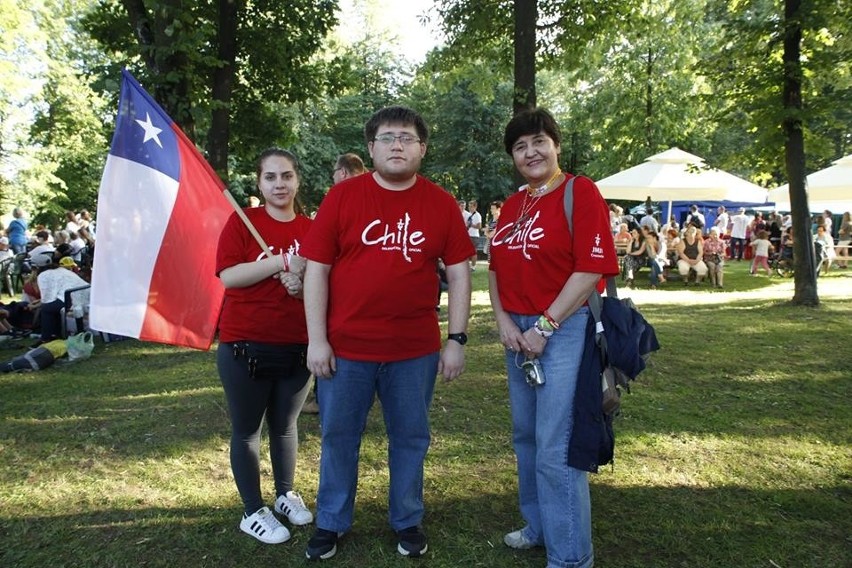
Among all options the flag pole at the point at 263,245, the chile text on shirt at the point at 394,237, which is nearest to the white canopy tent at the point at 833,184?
the chile text on shirt at the point at 394,237

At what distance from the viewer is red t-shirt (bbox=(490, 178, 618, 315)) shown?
2566 millimetres

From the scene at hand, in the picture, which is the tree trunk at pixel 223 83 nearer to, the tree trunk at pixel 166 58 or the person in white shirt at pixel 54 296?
the tree trunk at pixel 166 58

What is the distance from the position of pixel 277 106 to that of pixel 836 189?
1271 centimetres

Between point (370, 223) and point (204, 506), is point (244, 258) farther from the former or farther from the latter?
point (204, 506)

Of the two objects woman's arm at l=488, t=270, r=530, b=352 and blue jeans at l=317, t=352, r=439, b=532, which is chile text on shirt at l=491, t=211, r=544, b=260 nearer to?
woman's arm at l=488, t=270, r=530, b=352

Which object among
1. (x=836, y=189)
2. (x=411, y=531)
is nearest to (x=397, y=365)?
(x=411, y=531)

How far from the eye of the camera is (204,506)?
364 cm

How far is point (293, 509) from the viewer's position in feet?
11.1

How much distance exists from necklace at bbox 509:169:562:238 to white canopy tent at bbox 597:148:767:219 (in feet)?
40.7

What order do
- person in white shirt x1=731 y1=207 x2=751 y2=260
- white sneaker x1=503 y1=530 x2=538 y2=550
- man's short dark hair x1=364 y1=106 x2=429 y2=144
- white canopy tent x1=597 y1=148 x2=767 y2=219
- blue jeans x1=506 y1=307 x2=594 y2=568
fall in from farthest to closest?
person in white shirt x1=731 y1=207 x2=751 y2=260 < white canopy tent x1=597 y1=148 x2=767 y2=219 < white sneaker x1=503 y1=530 x2=538 y2=550 < man's short dark hair x1=364 y1=106 x2=429 y2=144 < blue jeans x1=506 y1=307 x2=594 y2=568

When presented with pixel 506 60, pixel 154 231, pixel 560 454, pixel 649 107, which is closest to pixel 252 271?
pixel 154 231

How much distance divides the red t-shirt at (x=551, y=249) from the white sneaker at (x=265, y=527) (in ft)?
5.44

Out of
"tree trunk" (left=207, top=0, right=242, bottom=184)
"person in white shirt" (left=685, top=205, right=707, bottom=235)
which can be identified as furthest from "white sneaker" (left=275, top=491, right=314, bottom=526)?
"person in white shirt" (left=685, top=205, right=707, bottom=235)

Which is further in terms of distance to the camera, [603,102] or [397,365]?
[603,102]
